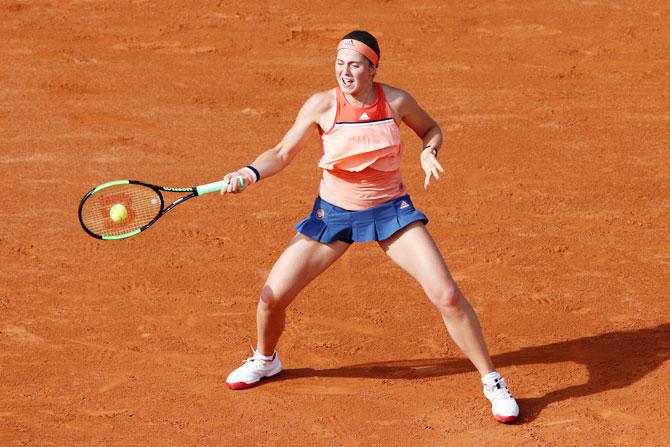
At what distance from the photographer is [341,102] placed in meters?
7.14

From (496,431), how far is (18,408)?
311 cm

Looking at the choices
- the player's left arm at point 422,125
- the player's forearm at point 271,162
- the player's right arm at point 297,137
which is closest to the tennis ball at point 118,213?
the player's right arm at point 297,137

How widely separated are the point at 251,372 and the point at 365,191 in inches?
60.7

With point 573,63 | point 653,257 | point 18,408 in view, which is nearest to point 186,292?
point 18,408

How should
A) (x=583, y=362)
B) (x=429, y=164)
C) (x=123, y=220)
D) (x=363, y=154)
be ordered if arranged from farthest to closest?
(x=583, y=362) → (x=123, y=220) → (x=363, y=154) → (x=429, y=164)

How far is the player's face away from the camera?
695 cm

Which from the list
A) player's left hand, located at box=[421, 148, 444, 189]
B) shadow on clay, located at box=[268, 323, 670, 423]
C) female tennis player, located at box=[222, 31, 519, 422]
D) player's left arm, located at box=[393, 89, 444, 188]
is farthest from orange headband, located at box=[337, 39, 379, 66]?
shadow on clay, located at box=[268, 323, 670, 423]

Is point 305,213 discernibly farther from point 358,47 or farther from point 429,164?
point 358,47

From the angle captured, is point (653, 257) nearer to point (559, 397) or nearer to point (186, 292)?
point (559, 397)

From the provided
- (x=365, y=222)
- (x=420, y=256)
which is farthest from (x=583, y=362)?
(x=365, y=222)

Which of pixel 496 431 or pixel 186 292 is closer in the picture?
pixel 496 431

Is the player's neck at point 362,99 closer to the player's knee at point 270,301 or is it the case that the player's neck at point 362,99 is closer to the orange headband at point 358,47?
→ the orange headband at point 358,47

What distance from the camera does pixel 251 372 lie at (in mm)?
7777

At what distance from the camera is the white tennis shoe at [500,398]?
23.7 feet
